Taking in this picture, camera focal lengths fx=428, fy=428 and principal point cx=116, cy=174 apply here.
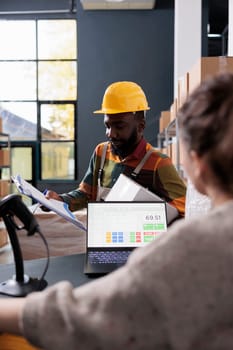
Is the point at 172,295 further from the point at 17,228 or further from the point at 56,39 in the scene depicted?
the point at 56,39

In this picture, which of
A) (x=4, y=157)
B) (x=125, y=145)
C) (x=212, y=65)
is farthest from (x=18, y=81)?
(x=125, y=145)

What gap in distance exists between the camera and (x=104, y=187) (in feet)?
6.05

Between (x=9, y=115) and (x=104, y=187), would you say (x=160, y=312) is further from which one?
(x=9, y=115)

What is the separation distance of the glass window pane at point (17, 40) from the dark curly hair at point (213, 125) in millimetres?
7905

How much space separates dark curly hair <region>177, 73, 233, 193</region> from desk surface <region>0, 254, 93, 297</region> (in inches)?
25.2

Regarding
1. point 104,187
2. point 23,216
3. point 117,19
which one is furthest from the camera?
point 117,19

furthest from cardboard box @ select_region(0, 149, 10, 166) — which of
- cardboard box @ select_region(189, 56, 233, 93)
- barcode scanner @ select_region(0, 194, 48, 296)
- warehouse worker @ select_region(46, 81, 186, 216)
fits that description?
barcode scanner @ select_region(0, 194, 48, 296)

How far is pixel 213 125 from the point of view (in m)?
0.58

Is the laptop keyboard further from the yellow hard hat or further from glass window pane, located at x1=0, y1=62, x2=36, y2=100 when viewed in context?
glass window pane, located at x1=0, y1=62, x2=36, y2=100

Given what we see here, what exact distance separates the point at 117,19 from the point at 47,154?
2782 mm

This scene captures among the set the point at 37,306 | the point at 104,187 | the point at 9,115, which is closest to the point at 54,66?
the point at 9,115

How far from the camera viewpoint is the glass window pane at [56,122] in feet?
26.2

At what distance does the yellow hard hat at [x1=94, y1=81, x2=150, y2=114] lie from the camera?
169 cm

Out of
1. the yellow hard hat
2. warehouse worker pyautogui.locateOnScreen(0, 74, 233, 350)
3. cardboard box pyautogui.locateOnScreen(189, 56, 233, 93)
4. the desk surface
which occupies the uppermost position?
cardboard box pyautogui.locateOnScreen(189, 56, 233, 93)
